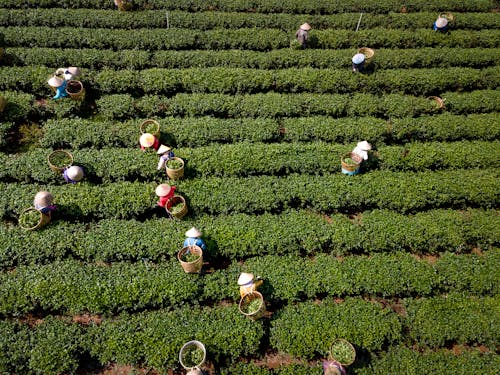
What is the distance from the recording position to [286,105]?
48.4 ft

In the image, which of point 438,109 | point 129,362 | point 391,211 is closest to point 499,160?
point 438,109

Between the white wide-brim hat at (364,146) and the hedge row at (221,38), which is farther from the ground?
the hedge row at (221,38)

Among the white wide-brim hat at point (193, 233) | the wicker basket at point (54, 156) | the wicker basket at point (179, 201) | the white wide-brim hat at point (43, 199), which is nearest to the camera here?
the white wide-brim hat at point (193, 233)

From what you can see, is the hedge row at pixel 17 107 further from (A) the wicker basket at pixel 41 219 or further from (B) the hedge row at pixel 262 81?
(A) the wicker basket at pixel 41 219

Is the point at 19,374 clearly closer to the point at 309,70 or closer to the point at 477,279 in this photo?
the point at 477,279

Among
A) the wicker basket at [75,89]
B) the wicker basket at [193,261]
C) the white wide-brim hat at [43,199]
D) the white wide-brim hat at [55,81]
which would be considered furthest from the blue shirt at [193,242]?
the white wide-brim hat at [55,81]

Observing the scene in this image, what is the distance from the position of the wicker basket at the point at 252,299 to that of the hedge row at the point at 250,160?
14.2 ft

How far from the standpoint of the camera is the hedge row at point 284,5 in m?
18.4

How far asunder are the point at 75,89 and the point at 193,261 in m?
8.67

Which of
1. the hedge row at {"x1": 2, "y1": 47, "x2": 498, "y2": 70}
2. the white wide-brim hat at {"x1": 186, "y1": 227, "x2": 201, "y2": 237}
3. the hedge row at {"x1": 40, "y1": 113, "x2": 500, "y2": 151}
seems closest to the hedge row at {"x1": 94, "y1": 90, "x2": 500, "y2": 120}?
the hedge row at {"x1": 40, "y1": 113, "x2": 500, "y2": 151}

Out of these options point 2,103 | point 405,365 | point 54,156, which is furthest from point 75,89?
A: point 405,365

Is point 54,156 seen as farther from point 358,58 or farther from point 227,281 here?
point 358,58

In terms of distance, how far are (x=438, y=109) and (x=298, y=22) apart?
752 centimetres

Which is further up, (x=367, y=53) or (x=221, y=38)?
(x=367, y=53)
